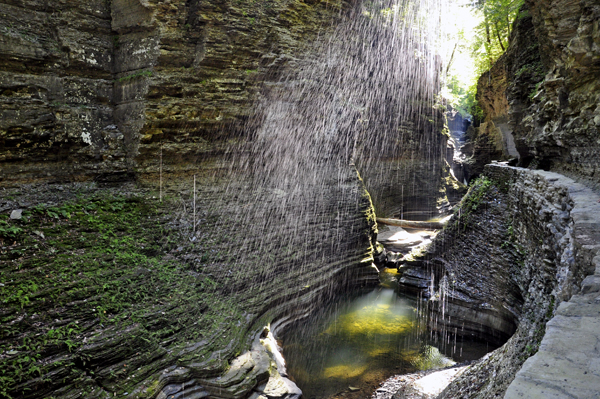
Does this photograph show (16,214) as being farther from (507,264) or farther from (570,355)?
(507,264)

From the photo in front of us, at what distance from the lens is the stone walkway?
6.29ft

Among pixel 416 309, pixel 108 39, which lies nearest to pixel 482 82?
pixel 416 309

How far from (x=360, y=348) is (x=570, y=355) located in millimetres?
6521

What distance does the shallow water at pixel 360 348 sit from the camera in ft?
23.1

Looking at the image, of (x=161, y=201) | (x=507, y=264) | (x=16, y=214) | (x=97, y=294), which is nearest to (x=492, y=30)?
(x=507, y=264)

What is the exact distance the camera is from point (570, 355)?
2.19 metres

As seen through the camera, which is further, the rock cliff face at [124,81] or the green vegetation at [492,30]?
the green vegetation at [492,30]

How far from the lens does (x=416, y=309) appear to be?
10.3 m

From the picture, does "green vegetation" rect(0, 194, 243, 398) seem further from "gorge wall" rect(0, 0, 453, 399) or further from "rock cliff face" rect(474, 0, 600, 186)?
"rock cliff face" rect(474, 0, 600, 186)

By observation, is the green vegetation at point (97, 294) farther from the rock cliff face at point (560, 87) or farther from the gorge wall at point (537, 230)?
the rock cliff face at point (560, 87)

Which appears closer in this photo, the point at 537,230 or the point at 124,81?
the point at 537,230

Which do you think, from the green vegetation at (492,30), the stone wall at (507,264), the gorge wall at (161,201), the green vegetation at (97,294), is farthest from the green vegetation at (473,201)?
the green vegetation at (492,30)

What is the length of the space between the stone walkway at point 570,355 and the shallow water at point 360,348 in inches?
196

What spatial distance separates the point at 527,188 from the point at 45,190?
10064 millimetres
